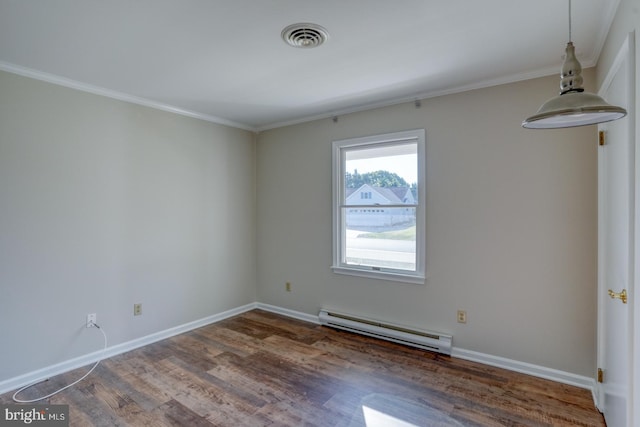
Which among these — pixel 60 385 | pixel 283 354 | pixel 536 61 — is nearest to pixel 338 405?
pixel 283 354

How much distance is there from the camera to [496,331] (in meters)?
2.89

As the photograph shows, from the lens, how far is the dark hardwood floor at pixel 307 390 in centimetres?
219

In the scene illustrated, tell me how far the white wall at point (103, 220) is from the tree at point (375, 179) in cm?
161

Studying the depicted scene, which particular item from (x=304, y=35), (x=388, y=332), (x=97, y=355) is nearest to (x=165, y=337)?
(x=97, y=355)

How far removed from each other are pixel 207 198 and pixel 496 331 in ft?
11.2

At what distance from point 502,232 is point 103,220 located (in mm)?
3692

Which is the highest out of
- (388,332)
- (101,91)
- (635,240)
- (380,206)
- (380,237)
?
(101,91)

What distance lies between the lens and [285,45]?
90.5 inches

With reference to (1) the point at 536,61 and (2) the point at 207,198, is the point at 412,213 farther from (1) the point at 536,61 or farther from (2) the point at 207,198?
(2) the point at 207,198

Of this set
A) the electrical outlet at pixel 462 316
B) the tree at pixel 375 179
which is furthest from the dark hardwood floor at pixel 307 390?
the tree at pixel 375 179

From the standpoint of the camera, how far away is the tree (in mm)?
3504

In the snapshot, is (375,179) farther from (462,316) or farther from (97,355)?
(97,355)

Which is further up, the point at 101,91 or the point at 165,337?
the point at 101,91

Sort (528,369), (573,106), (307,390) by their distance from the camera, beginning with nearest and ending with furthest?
1. (573,106)
2. (307,390)
3. (528,369)
